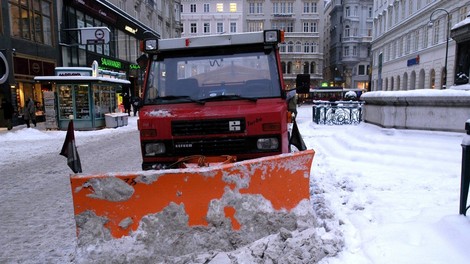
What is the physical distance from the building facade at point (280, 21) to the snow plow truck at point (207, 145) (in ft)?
240

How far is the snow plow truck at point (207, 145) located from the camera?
12.8 feet

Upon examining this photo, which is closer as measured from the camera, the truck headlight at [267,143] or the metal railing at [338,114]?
the truck headlight at [267,143]

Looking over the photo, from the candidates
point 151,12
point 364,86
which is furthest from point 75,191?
point 364,86

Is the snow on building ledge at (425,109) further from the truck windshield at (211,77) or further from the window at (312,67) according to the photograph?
the window at (312,67)

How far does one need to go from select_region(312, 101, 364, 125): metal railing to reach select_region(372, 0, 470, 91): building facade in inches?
316

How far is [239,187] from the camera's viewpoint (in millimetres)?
3998

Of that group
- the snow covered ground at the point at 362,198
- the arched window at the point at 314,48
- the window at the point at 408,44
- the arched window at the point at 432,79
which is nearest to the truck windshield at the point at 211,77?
the snow covered ground at the point at 362,198

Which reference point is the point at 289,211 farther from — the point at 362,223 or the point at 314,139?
the point at 314,139

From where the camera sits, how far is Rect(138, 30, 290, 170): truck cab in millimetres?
4875

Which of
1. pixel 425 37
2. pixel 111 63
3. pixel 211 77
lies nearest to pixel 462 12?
pixel 425 37

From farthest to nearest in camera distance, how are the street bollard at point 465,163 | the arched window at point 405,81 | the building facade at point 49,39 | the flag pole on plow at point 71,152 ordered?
the arched window at point 405,81 < the building facade at point 49,39 < the flag pole on plow at point 71,152 < the street bollard at point 465,163

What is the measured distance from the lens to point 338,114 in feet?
62.5

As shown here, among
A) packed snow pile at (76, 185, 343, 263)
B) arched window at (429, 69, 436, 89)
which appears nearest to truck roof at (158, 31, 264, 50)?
packed snow pile at (76, 185, 343, 263)

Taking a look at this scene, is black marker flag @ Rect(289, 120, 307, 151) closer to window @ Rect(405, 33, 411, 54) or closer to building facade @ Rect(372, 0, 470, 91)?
building facade @ Rect(372, 0, 470, 91)
